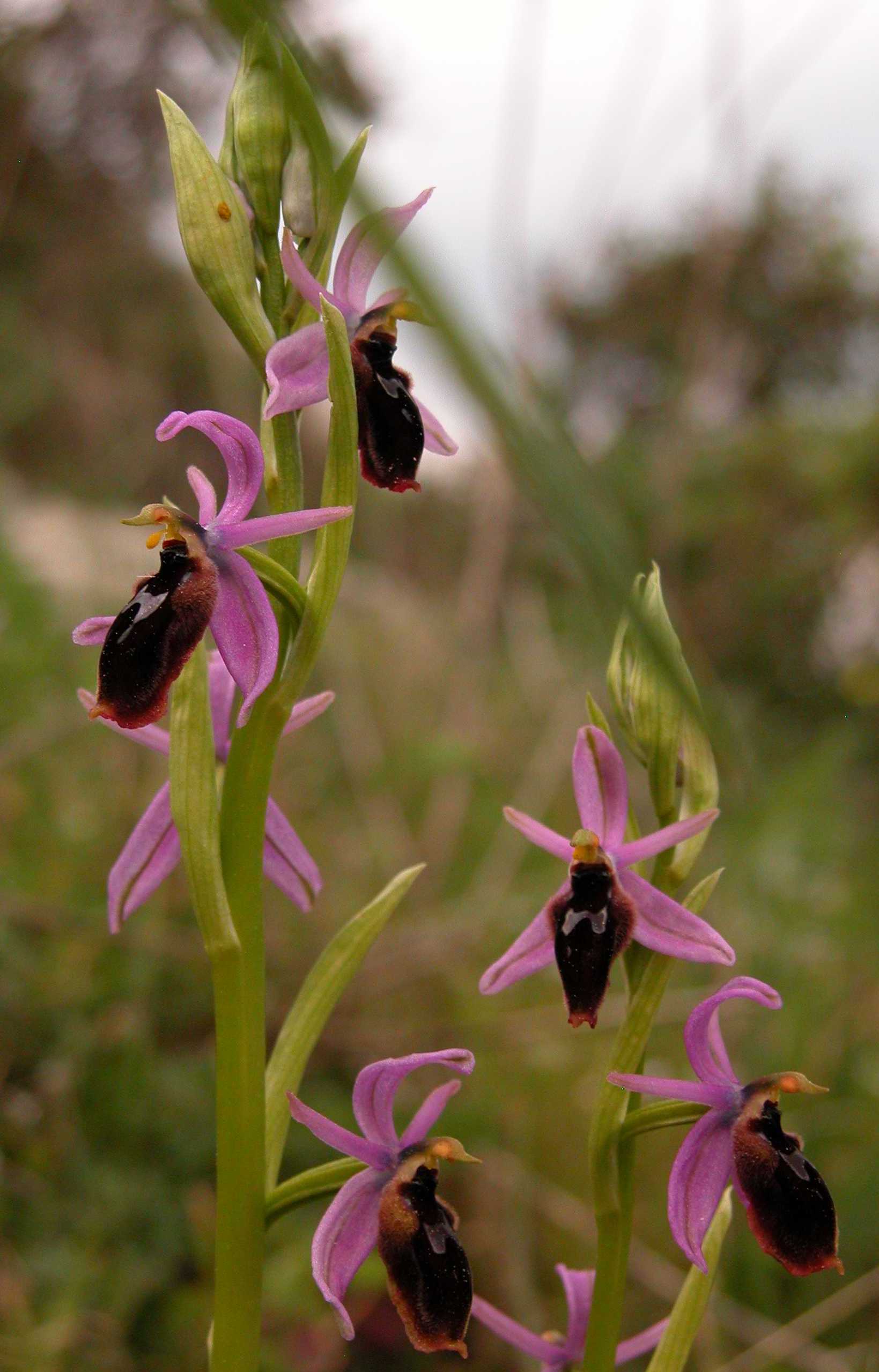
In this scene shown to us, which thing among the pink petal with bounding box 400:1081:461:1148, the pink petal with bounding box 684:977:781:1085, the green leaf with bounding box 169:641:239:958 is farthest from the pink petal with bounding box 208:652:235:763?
the pink petal with bounding box 684:977:781:1085

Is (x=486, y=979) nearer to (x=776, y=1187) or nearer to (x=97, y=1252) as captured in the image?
(x=776, y=1187)

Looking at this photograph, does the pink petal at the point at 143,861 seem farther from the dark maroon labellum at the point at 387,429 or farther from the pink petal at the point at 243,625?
the dark maroon labellum at the point at 387,429

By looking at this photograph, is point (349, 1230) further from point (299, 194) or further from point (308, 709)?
point (299, 194)

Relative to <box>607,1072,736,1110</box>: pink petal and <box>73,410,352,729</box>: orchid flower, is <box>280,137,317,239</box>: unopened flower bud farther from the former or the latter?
<box>607,1072,736,1110</box>: pink petal

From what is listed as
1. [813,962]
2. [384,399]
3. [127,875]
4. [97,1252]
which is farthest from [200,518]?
[813,962]

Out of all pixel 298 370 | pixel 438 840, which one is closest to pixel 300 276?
pixel 298 370

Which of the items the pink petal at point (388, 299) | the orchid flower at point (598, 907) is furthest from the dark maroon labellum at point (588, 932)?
the pink petal at point (388, 299)
